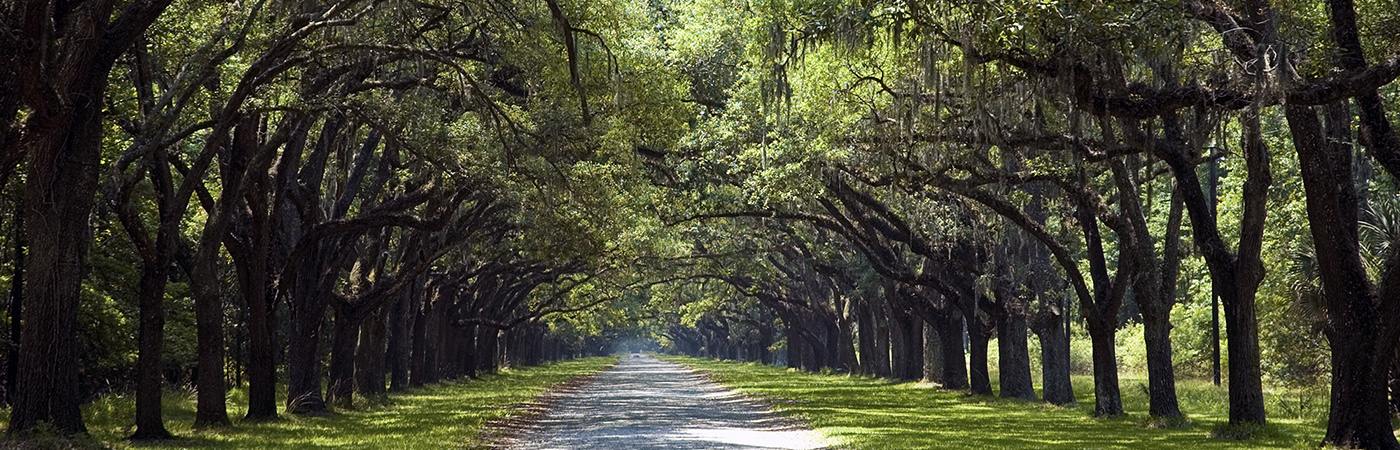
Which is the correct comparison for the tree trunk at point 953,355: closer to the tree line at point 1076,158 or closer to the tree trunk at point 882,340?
the tree line at point 1076,158

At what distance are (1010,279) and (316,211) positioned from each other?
1755 centimetres

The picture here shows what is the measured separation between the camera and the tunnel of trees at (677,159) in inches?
537

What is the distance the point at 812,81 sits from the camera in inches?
881

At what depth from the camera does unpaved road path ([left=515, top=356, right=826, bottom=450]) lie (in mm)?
17844

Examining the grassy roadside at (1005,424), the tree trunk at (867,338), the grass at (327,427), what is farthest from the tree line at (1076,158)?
the tree trunk at (867,338)

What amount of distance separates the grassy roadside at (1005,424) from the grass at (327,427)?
635 cm

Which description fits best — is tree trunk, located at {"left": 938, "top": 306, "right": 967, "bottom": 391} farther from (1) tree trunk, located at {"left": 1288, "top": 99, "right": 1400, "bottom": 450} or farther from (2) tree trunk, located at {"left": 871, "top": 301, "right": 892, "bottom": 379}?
(1) tree trunk, located at {"left": 1288, "top": 99, "right": 1400, "bottom": 450}

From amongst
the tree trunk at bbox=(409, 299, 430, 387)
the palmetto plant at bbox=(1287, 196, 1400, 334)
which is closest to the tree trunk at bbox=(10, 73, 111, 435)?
the palmetto plant at bbox=(1287, 196, 1400, 334)

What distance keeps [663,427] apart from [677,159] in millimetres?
7479

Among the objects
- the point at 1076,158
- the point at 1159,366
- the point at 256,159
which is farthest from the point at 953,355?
the point at 256,159

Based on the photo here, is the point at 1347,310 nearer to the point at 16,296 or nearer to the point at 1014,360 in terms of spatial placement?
the point at 1014,360

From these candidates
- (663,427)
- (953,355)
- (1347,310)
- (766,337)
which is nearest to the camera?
(1347,310)

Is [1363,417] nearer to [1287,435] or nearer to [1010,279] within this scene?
[1287,435]

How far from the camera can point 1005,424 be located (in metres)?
24.2
